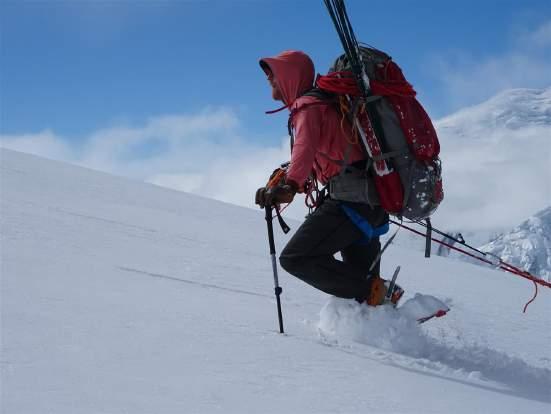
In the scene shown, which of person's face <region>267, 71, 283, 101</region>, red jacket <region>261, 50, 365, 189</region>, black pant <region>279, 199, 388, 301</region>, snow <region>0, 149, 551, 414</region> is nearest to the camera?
snow <region>0, 149, 551, 414</region>

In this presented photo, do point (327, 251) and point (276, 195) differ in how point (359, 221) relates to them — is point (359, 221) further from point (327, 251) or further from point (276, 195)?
point (276, 195)

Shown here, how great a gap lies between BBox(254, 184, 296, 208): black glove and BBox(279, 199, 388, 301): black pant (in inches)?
10.8

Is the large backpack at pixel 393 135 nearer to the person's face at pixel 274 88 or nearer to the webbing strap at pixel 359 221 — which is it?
the webbing strap at pixel 359 221

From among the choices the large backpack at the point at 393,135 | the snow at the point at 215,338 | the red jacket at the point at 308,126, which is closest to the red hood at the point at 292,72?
the red jacket at the point at 308,126

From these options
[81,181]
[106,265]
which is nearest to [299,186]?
[106,265]

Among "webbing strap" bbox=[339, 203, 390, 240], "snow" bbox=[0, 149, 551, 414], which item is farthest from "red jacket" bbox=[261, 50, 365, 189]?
"snow" bbox=[0, 149, 551, 414]

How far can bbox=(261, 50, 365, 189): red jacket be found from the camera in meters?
3.03

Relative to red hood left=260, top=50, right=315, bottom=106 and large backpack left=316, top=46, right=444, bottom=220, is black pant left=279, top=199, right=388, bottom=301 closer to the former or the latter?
large backpack left=316, top=46, right=444, bottom=220

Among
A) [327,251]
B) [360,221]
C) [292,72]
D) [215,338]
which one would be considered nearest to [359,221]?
[360,221]

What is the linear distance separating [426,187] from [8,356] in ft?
7.23

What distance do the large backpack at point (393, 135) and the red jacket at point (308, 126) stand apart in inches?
3.8

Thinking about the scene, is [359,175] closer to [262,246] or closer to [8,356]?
[8,356]

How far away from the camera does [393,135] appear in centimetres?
311

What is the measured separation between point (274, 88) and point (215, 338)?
162 centimetres
